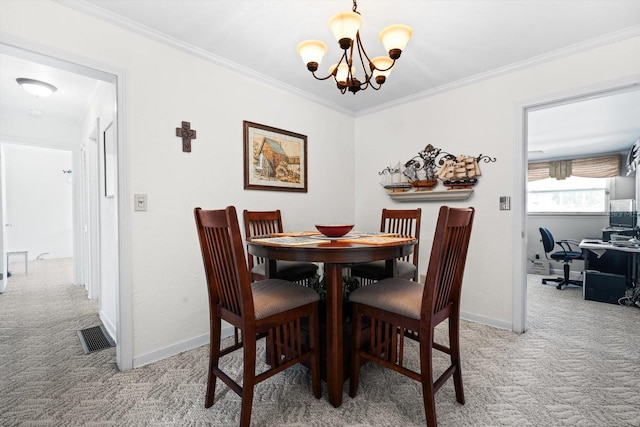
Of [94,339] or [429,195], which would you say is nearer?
[94,339]

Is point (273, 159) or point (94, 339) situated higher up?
point (273, 159)

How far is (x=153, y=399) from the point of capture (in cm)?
165

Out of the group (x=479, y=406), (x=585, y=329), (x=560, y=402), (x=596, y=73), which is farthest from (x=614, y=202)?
(x=479, y=406)

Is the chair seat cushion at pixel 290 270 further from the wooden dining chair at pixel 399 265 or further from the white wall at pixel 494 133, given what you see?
the white wall at pixel 494 133

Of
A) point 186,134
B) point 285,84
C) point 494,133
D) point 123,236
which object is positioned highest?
point 285,84

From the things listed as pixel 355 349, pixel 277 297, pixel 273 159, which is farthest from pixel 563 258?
pixel 277 297

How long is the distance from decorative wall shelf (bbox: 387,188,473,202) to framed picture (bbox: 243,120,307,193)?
108 cm

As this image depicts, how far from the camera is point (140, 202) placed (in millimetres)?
2033

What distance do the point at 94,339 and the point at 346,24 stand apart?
2.97 metres

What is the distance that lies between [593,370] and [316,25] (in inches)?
117

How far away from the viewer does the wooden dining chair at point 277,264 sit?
2.30 m

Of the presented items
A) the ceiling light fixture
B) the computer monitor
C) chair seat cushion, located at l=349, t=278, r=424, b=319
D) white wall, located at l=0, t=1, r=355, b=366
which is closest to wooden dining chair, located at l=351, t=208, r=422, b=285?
chair seat cushion, located at l=349, t=278, r=424, b=319

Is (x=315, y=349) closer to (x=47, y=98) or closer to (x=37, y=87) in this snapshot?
(x=37, y=87)

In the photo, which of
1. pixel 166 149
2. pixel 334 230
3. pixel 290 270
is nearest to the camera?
pixel 334 230
